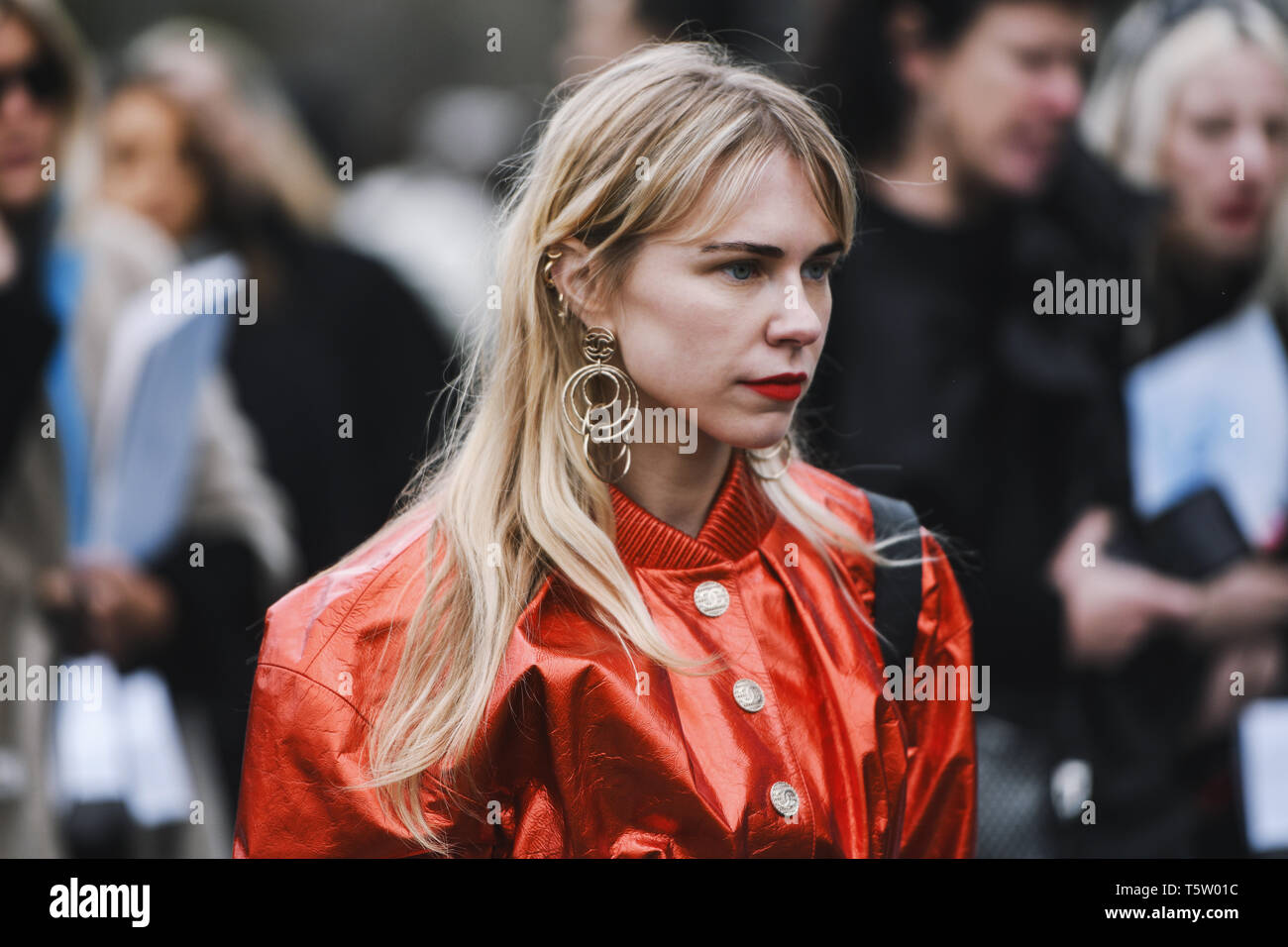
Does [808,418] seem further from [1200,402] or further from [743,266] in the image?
[743,266]

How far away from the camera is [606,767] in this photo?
2.10 m

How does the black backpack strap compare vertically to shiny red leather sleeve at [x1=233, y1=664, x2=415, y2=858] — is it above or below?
above

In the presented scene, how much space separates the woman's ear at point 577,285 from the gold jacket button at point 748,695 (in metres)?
0.55

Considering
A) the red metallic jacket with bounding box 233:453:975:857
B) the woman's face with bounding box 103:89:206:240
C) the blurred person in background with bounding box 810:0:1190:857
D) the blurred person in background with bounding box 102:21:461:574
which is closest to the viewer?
the red metallic jacket with bounding box 233:453:975:857

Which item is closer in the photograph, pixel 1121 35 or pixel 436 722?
pixel 436 722

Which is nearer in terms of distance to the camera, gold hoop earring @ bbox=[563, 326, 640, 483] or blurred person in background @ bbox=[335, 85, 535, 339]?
gold hoop earring @ bbox=[563, 326, 640, 483]

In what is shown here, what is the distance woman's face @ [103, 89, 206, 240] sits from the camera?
14.7 ft

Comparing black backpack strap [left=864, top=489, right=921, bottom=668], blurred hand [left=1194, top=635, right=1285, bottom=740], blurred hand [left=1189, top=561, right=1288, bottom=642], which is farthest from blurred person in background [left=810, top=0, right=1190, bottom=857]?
black backpack strap [left=864, top=489, right=921, bottom=668]

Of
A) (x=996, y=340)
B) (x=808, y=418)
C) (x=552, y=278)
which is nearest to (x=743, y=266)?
(x=552, y=278)

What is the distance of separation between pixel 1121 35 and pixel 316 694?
323cm

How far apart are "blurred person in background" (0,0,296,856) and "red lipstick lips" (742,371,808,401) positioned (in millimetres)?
2553

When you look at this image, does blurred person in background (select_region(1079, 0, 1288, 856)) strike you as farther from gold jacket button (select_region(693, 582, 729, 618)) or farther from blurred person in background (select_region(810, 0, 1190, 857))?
gold jacket button (select_region(693, 582, 729, 618))

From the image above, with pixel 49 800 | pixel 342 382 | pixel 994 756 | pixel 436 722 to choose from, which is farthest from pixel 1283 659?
pixel 49 800
